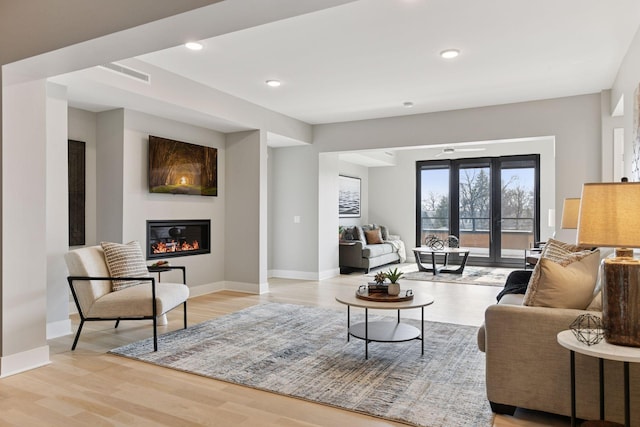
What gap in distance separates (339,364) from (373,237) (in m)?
5.85

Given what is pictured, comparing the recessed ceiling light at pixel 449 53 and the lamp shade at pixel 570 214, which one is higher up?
the recessed ceiling light at pixel 449 53

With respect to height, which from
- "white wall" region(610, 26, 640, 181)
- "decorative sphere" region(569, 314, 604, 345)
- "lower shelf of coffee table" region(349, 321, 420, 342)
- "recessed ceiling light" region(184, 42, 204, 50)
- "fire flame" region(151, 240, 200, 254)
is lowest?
"lower shelf of coffee table" region(349, 321, 420, 342)

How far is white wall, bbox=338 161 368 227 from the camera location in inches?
380

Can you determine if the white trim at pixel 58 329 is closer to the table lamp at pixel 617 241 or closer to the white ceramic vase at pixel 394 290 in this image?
the white ceramic vase at pixel 394 290

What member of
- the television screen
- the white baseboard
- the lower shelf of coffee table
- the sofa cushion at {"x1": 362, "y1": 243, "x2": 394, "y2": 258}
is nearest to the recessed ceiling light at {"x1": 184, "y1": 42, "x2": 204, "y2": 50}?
the television screen

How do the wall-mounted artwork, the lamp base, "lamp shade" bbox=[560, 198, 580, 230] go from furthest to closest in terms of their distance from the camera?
the wall-mounted artwork
"lamp shade" bbox=[560, 198, 580, 230]
the lamp base

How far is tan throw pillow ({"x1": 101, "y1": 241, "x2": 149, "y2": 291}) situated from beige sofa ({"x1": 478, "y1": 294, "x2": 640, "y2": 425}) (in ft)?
10.2

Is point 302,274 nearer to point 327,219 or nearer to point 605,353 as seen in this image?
point 327,219

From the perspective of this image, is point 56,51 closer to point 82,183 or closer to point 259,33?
point 259,33

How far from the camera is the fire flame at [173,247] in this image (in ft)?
17.4

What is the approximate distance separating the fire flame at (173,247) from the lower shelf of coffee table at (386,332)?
2918 millimetres

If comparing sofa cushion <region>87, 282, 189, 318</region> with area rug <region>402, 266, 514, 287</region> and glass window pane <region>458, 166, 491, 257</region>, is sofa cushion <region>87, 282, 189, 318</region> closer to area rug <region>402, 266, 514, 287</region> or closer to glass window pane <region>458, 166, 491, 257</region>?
area rug <region>402, 266, 514, 287</region>

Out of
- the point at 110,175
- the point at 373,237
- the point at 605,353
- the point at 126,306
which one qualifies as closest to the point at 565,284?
the point at 605,353

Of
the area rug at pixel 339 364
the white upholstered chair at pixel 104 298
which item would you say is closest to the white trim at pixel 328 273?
the area rug at pixel 339 364
